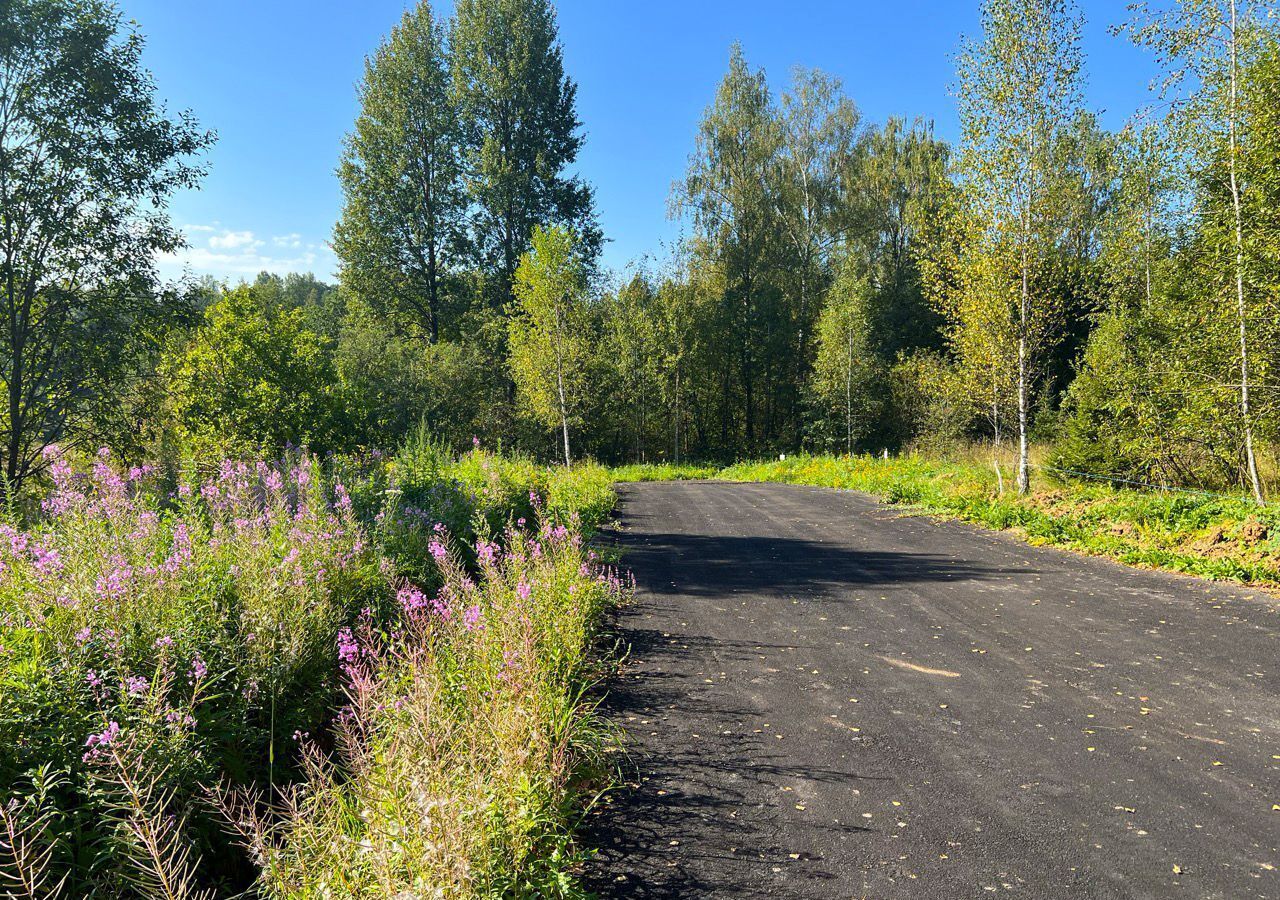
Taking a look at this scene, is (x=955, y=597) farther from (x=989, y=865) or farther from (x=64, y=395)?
(x=64, y=395)

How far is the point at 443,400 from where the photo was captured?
85.1 feet

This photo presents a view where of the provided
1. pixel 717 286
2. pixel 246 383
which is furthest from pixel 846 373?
pixel 246 383

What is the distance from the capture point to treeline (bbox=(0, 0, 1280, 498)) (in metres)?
10.3

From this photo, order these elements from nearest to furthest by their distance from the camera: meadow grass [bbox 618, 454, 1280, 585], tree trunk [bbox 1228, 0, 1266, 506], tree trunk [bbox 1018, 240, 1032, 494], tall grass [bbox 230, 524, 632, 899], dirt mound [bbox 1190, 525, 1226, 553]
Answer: tall grass [bbox 230, 524, 632, 899], meadow grass [bbox 618, 454, 1280, 585], dirt mound [bbox 1190, 525, 1226, 553], tree trunk [bbox 1228, 0, 1266, 506], tree trunk [bbox 1018, 240, 1032, 494]

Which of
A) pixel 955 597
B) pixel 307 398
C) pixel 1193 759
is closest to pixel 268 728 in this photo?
pixel 1193 759

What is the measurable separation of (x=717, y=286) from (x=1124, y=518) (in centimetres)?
2885

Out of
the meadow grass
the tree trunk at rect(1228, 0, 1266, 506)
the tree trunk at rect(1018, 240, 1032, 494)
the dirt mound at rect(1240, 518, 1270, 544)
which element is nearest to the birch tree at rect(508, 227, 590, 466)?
the meadow grass

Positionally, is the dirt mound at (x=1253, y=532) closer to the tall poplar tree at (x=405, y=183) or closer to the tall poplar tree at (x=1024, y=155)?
the tall poplar tree at (x=1024, y=155)

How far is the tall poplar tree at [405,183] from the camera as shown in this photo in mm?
29672

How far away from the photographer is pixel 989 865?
2809mm

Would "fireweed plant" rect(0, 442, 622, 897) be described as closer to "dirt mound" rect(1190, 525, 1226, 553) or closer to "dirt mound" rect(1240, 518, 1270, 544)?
"dirt mound" rect(1190, 525, 1226, 553)

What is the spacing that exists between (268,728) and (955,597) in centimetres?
642

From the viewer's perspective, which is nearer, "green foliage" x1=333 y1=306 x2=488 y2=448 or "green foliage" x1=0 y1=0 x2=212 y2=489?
"green foliage" x1=0 y1=0 x2=212 y2=489

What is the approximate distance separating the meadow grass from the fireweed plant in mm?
7362
